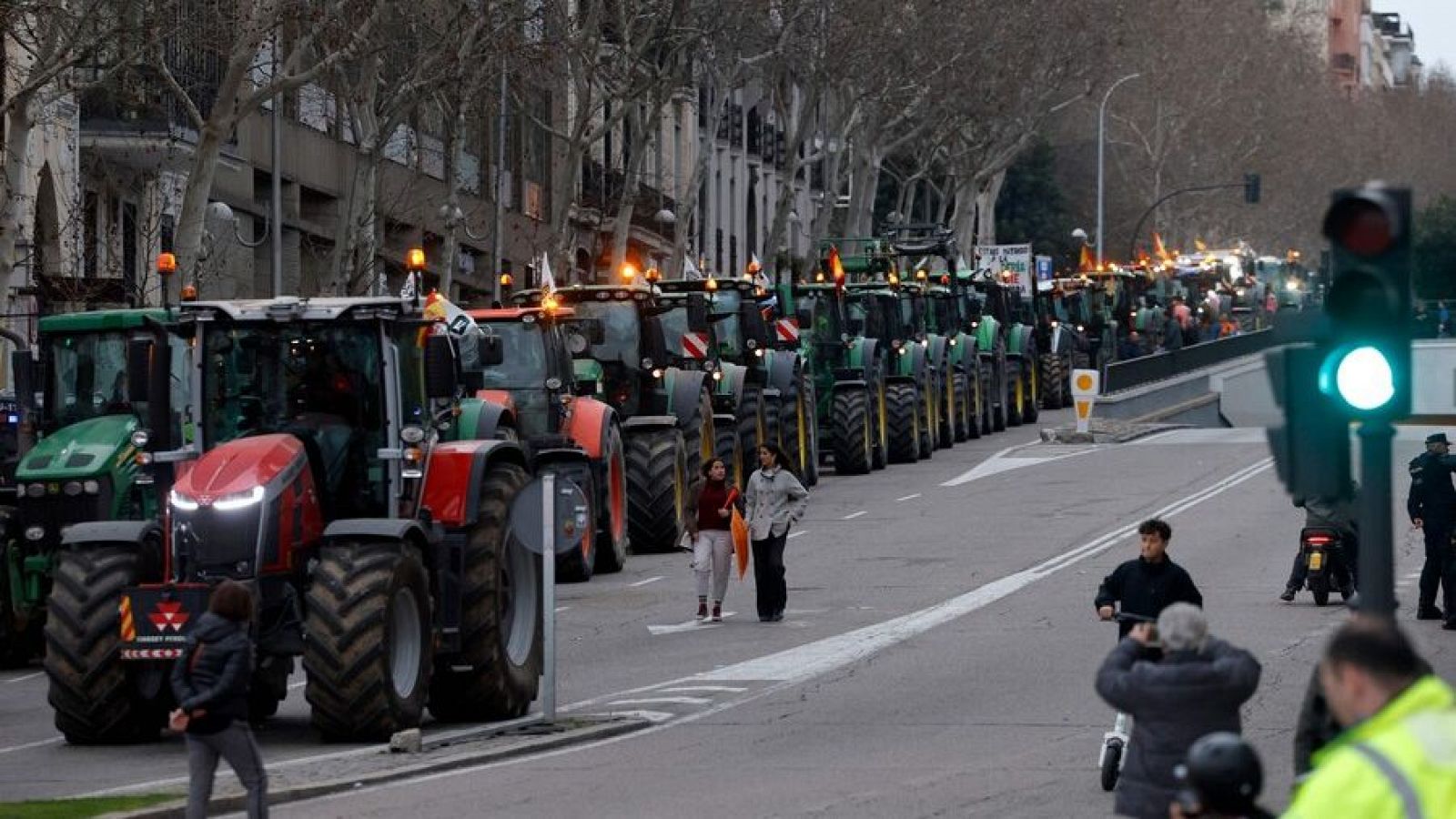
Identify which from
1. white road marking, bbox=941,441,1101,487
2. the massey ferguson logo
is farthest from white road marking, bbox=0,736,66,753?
white road marking, bbox=941,441,1101,487

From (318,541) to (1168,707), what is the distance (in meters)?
7.81

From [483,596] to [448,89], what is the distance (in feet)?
73.9

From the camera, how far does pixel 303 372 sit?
17.8 metres

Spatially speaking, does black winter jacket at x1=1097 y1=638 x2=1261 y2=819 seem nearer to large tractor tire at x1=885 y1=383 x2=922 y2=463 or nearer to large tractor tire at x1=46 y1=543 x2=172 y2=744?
large tractor tire at x1=46 y1=543 x2=172 y2=744

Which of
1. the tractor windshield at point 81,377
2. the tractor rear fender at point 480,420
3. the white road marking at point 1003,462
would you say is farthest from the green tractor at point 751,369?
the tractor windshield at point 81,377

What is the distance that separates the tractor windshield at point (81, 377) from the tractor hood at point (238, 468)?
6.29 meters

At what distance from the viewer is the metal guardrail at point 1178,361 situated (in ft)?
188

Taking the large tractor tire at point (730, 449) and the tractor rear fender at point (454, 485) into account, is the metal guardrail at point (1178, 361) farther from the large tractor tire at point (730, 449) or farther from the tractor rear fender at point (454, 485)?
the tractor rear fender at point (454, 485)

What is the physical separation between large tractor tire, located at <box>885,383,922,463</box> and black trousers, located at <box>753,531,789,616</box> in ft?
65.3

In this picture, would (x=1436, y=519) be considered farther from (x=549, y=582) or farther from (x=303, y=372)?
(x=303, y=372)

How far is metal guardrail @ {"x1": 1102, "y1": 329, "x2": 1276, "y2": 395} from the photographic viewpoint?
5716 centimetres

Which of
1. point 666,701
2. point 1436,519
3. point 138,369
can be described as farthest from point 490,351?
point 1436,519

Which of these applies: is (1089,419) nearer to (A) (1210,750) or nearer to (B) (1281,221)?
(A) (1210,750)

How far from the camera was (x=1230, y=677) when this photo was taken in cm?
1084
